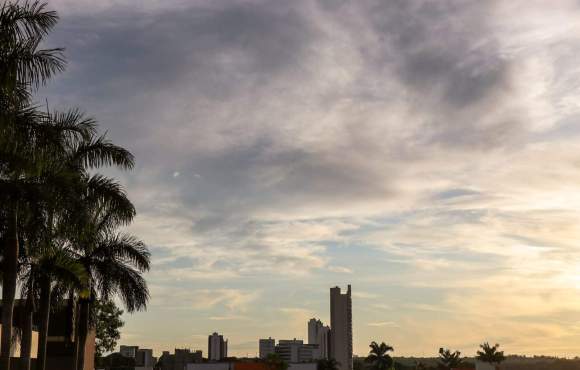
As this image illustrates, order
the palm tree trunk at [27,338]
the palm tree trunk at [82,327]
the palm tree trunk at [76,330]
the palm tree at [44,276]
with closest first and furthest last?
the palm tree trunk at [27,338], the palm tree at [44,276], the palm tree trunk at [76,330], the palm tree trunk at [82,327]

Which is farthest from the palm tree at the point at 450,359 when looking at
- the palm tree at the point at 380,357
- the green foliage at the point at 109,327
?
the green foliage at the point at 109,327

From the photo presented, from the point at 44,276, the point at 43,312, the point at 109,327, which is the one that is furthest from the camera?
the point at 109,327

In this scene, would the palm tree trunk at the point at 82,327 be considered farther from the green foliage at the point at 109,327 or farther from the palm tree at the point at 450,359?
the palm tree at the point at 450,359

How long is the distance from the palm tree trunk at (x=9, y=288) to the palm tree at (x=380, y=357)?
140m

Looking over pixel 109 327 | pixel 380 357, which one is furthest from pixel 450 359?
pixel 109 327

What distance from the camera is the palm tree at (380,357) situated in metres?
157

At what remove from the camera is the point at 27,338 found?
2533 cm

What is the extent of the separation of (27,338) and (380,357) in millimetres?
137840

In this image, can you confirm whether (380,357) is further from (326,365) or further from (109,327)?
(109,327)

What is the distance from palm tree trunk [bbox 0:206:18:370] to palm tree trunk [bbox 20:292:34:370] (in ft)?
8.41

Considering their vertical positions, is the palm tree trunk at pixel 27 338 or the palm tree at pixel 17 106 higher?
the palm tree at pixel 17 106

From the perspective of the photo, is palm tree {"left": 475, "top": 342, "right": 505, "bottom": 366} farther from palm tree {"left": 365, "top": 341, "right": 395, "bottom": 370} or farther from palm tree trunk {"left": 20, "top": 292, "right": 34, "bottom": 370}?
palm tree trunk {"left": 20, "top": 292, "right": 34, "bottom": 370}

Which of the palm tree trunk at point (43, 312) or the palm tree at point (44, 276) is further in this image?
the palm tree trunk at point (43, 312)

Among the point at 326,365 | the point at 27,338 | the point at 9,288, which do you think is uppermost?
the point at 9,288
